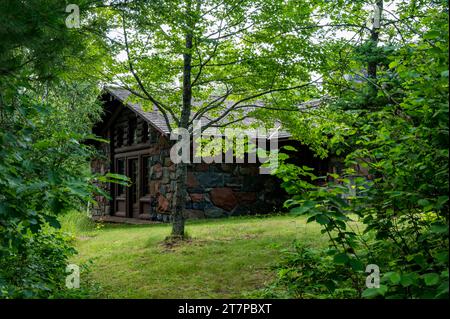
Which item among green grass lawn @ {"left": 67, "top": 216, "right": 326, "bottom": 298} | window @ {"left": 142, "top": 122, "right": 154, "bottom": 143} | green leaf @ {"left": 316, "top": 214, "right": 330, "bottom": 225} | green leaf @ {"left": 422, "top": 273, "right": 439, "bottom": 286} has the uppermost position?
window @ {"left": 142, "top": 122, "right": 154, "bottom": 143}

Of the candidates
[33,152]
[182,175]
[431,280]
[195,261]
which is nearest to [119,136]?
[182,175]

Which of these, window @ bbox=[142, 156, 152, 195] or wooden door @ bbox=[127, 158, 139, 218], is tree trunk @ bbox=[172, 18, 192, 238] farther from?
wooden door @ bbox=[127, 158, 139, 218]

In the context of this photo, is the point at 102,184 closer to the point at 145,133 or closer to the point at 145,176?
the point at 145,176

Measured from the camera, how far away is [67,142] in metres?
3.55

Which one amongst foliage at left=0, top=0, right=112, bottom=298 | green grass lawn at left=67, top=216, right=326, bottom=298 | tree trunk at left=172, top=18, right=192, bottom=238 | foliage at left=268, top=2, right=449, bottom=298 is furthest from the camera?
tree trunk at left=172, top=18, right=192, bottom=238

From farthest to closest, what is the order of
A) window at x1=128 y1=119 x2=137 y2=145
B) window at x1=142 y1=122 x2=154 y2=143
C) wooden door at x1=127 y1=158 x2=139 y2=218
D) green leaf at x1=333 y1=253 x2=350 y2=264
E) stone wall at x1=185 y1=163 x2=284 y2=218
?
window at x1=128 y1=119 x2=137 y2=145, wooden door at x1=127 y1=158 x2=139 y2=218, window at x1=142 y1=122 x2=154 y2=143, stone wall at x1=185 y1=163 x2=284 y2=218, green leaf at x1=333 y1=253 x2=350 y2=264

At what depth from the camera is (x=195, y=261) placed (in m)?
6.59

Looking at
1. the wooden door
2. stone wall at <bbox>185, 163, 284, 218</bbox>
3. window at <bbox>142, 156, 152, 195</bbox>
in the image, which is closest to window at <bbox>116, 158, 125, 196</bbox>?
the wooden door

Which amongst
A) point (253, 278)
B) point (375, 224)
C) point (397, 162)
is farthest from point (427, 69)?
point (253, 278)

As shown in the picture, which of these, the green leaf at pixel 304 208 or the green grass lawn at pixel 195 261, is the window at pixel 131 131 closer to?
the green grass lawn at pixel 195 261

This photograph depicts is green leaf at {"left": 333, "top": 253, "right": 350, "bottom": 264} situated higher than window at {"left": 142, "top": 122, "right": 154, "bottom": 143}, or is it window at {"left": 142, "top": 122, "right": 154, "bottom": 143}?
window at {"left": 142, "top": 122, "right": 154, "bottom": 143}

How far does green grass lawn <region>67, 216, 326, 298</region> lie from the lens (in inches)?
208

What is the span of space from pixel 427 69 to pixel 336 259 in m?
1.42
